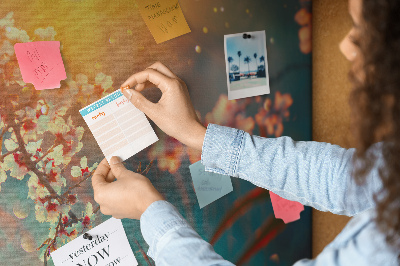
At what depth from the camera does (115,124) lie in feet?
2.60

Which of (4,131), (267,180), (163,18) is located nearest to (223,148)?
(267,180)

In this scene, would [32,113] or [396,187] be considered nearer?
[396,187]

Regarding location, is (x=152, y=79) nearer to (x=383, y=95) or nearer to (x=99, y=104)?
(x=99, y=104)

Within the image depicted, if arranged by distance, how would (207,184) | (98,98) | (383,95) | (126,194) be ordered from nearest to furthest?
(383,95) < (126,194) < (98,98) < (207,184)

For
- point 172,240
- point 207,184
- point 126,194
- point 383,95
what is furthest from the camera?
point 207,184

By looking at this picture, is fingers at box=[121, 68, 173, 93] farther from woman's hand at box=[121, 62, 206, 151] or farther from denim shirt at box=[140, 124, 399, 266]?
denim shirt at box=[140, 124, 399, 266]

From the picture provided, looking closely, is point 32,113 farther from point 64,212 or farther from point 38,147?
point 64,212

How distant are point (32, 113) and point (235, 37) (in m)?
0.55

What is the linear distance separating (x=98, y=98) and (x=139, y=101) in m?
0.12

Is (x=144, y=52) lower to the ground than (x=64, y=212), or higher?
higher

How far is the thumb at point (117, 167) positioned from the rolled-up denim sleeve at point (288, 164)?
0.19 meters

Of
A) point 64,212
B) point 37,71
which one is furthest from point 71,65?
point 64,212

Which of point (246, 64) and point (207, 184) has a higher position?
point (246, 64)

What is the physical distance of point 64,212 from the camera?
0.81m
